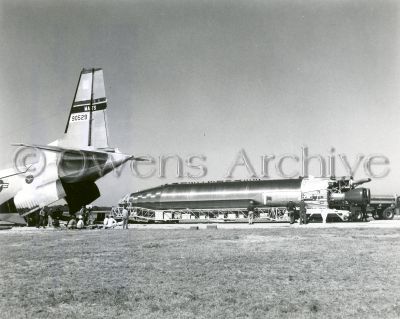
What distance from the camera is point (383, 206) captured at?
37.1 m

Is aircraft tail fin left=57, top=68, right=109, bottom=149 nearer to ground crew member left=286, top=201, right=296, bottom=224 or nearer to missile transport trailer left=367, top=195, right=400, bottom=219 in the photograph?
ground crew member left=286, top=201, right=296, bottom=224

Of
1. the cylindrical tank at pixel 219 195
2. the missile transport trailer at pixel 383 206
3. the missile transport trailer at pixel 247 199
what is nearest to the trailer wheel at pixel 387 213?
the missile transport trailer at pixel 383 206

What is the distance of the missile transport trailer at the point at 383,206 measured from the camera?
36719 millimetres

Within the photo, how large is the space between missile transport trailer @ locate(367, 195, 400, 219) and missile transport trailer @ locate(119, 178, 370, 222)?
6.12 meters

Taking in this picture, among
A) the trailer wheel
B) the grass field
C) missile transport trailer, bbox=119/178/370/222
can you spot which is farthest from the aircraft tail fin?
the trailer wheel

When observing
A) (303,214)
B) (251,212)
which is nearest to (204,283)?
(303,214)

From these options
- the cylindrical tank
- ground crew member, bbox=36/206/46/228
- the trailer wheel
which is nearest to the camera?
ground crew member, bbox=36/206/46/228

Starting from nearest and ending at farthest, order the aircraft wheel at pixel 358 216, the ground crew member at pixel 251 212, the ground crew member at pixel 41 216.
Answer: the ground crew member at pixel 41 216, the ground crew member at pixel 251 212, the aircraft wheel at pixel 358 216

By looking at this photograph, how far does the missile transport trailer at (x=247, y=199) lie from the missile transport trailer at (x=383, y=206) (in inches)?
241

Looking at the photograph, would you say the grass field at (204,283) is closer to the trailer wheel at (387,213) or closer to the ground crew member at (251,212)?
the ground crew member at (251,212)

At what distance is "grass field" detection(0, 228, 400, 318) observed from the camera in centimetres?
591

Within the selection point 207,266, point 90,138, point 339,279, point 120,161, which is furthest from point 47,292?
point 90,138

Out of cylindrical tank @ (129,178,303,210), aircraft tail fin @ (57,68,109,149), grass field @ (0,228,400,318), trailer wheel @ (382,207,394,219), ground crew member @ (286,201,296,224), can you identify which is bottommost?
trailer wheel @ (382,207,394,219)

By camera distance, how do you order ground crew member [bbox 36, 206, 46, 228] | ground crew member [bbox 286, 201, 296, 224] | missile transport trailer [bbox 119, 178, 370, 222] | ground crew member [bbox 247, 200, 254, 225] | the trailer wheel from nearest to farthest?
ground crew member [bbox 36, 206, 46, 228], ground crew member [bbox 286, 201, 296, 224], ground crew member [bbox 247, 200, 254, 225], missile transport trailer [bbox 119, 178, 370, 222], the trailer wheel
